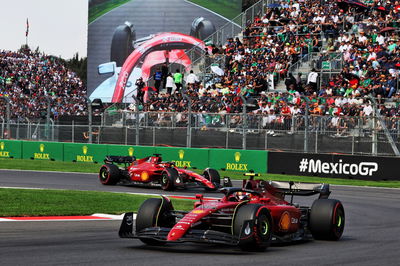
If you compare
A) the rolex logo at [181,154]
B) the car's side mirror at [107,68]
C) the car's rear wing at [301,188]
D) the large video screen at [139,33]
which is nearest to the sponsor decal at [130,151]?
the rolex logo at [181,154]

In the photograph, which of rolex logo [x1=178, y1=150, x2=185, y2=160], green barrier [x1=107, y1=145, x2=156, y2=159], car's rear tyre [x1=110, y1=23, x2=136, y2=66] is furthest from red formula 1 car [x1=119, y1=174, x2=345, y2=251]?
car's rear tyre [x1=110, y1=23, x2=136, y2=66]

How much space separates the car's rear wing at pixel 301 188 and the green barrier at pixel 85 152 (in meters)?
21.7

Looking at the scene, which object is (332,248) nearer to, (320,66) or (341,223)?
(341,223)

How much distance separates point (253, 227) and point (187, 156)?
21372mm

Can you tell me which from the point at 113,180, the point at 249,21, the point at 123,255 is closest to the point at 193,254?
the point at 123,255

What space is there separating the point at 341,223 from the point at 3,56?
50.5 meters

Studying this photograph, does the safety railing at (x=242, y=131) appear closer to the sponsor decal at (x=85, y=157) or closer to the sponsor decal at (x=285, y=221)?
the sponsor decal at (x=85, y=157)

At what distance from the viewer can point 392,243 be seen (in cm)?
1163

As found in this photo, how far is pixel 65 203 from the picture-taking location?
54.4 ft

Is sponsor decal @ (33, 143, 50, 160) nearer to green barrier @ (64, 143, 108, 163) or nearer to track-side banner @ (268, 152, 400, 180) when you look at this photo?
green barrier @ (64, 143, 108, 163)

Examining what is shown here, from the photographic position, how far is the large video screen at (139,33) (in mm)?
48594

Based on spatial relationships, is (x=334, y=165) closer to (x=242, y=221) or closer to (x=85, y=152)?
(x=85, y=152)

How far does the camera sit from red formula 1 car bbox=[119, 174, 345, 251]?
10125 millimetres

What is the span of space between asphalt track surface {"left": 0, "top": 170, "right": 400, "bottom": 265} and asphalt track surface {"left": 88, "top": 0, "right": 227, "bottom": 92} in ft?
116
